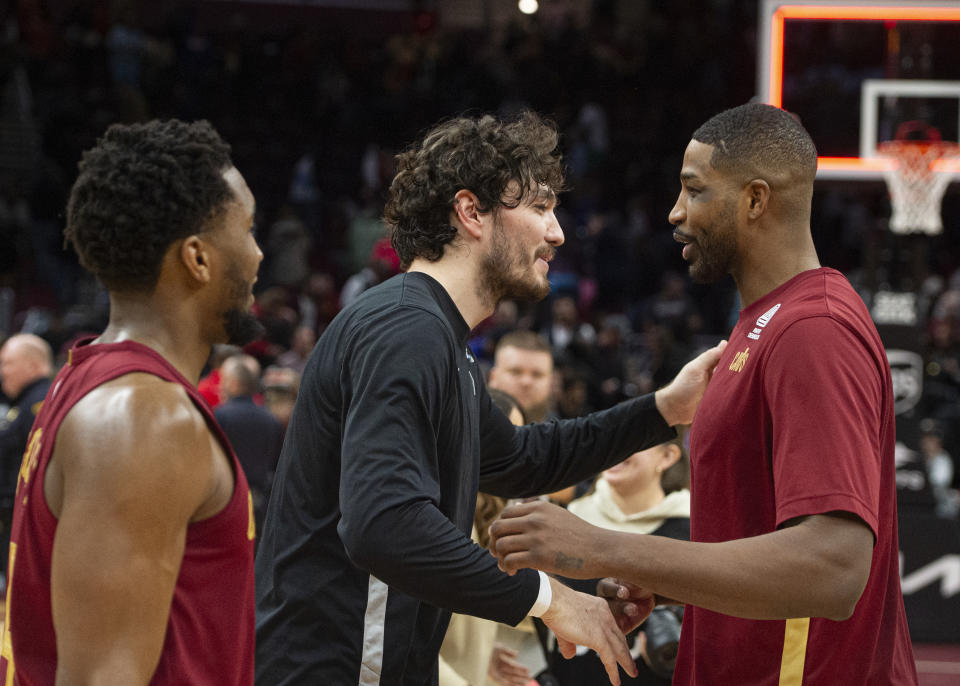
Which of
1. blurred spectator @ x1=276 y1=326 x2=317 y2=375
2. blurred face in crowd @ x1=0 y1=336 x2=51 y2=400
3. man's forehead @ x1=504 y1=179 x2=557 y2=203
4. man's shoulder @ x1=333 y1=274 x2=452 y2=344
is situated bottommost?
blurred spectator @ x1=276 y1=326 x2=317 y2=375

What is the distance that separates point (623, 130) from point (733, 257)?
1471 cm

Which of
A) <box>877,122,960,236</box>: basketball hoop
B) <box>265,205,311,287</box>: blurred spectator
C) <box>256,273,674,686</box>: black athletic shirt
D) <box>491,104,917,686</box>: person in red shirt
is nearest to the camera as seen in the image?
<box>491,104,917,686</box>: person in red shirt

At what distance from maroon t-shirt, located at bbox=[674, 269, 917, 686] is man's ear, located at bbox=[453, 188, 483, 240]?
735 millimetres

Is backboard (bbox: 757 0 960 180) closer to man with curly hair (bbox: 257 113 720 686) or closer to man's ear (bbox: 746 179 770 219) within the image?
man with curly hair (bbox: 257 113 720 686)

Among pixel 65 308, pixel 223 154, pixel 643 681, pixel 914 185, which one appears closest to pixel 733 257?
pixel 223 154

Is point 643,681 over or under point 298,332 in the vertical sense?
over

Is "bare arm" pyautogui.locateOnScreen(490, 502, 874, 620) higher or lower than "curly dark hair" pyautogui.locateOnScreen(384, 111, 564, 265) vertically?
lower

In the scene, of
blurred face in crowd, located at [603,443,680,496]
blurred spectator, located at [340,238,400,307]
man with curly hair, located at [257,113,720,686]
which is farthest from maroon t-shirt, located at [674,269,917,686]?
blurred spectator, located at [340,238,400,307]

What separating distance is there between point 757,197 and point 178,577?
1.54m

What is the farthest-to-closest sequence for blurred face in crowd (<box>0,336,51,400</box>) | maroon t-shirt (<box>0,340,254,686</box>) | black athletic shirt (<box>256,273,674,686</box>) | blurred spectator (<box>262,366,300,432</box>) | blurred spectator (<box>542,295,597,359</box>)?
blurred spectator (<box>542,295,597,359</box>) < blurred spectator (<box>262,366,300,432</box>) < blurred face in crowd (<box>0,336,51,400</box>) < black athletic shirt (<box>256,273,674,686</box>) < maroon t-shirt (<box>0,340,254,686</box>)

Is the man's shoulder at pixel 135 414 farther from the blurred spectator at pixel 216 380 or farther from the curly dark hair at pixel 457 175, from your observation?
the blurred spectator at pixel 216 380

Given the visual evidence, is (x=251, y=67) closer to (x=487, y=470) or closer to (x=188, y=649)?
(x=487, y=470)

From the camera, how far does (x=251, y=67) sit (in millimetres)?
15961

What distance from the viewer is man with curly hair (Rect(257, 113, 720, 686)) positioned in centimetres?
228
